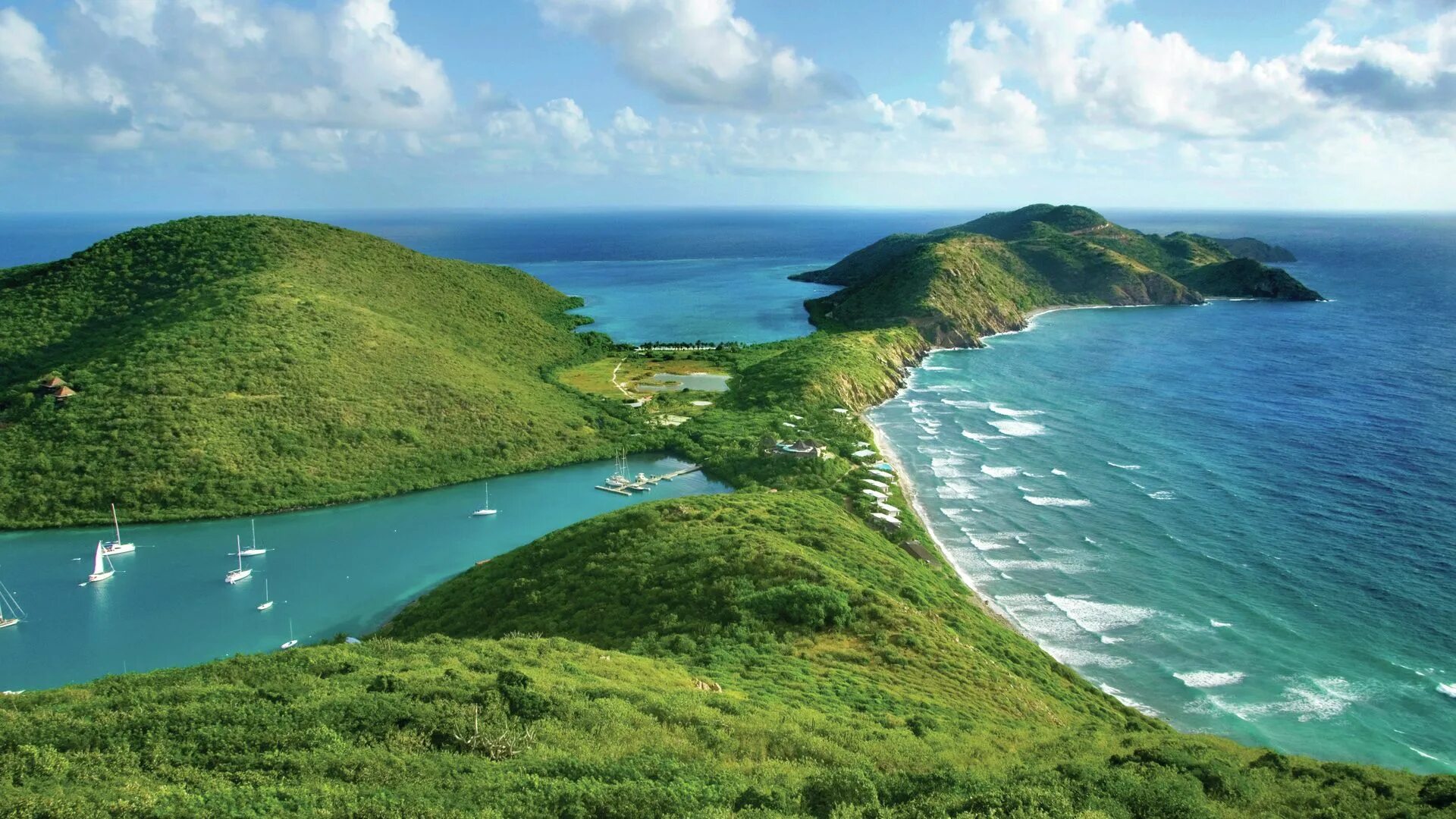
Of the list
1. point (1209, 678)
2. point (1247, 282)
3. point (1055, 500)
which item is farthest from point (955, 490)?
point (1247, 282)

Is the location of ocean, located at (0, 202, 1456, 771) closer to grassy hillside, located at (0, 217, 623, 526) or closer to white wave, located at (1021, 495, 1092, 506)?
white wave, located at (1021, 495, 1092, 506)

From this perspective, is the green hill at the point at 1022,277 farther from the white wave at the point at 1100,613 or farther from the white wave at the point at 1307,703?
the white wave at the point at 1307,703

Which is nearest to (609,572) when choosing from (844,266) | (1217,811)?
(1217,811)

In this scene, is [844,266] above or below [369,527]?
above

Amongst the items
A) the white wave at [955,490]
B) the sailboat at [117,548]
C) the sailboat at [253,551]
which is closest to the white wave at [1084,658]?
the white wave at [955,490]

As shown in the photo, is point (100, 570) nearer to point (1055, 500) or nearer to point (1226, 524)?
point (1055, 500)

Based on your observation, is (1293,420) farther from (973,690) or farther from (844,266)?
(844,266)
